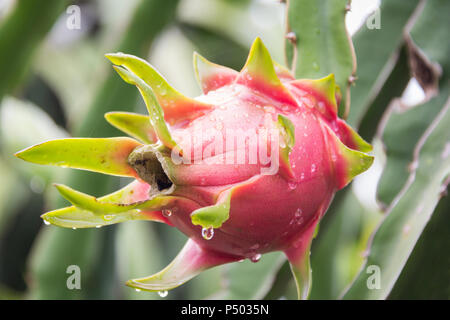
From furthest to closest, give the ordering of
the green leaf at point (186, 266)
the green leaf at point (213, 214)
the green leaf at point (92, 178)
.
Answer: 1. the green leaf at point (92, 178)
2. the green leaf at point (186, 266)
3. the green leaf at point (213, 214)

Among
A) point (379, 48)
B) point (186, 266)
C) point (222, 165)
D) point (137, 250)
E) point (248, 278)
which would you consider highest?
point (379, 48)

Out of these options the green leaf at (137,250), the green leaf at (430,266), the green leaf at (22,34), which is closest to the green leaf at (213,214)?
the green leaf at (430,266)

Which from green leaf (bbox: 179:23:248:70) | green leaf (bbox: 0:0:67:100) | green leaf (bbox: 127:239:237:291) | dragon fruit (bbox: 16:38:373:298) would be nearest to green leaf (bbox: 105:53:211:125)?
dragon fruit (bbox: 16:38:373:298)

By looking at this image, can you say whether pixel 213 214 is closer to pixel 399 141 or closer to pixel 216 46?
pixel 399 141

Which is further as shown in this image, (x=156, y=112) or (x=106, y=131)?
(x=106, y=131)

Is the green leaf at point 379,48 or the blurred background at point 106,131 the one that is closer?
the green leaf at point 379,48

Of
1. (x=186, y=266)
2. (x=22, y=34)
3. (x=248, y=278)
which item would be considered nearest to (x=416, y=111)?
(x=248, y=278)

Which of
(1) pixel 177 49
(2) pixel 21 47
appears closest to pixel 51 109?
(1) pixel 177 49

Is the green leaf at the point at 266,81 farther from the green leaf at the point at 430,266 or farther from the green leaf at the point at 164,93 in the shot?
the green leaf at the point at 430,266
